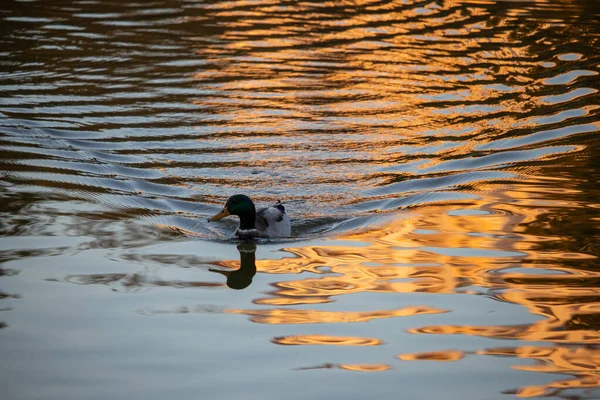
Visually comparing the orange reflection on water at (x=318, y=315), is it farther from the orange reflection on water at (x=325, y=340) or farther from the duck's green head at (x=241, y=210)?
the duck's green head at (x=241, y=210)

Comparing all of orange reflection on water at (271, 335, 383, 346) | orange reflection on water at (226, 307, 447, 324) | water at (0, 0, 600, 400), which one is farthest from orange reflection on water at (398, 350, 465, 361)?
orange reflection on water at (226, 307, 447, 324)

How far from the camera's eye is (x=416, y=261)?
9.30 metres

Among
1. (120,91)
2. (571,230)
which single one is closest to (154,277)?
(571,230)

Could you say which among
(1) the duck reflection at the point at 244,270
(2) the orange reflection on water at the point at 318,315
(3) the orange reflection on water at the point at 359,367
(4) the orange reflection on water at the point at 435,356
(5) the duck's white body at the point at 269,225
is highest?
(5) the duck's white body at the point at 269,225

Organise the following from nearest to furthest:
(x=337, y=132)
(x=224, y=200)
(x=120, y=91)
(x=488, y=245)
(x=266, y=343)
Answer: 1. (x=266, y=343)
2. (x=488, y=245)
3. (x=224, y=200)
4. (x=337, y=132)
5. (x=120, y=91)

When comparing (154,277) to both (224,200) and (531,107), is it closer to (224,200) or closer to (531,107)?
(224,200)

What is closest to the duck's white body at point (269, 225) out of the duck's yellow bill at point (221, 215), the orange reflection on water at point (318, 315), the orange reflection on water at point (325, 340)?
the duck's yellow bill at point (221, 215)

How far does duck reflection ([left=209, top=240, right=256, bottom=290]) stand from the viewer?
887cm

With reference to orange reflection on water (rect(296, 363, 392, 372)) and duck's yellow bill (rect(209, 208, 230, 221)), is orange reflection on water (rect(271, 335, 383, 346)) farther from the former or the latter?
duck's yellow bill (rect(209, 208, 230, 221))

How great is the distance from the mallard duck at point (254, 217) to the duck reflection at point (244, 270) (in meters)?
0.17

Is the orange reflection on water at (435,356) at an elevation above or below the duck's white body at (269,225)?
below

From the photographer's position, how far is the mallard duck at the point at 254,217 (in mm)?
10383

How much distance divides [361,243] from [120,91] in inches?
292

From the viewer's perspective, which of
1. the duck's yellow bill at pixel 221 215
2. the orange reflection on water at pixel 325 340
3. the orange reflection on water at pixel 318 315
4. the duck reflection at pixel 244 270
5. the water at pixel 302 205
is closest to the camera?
the water at pixel 302 205
